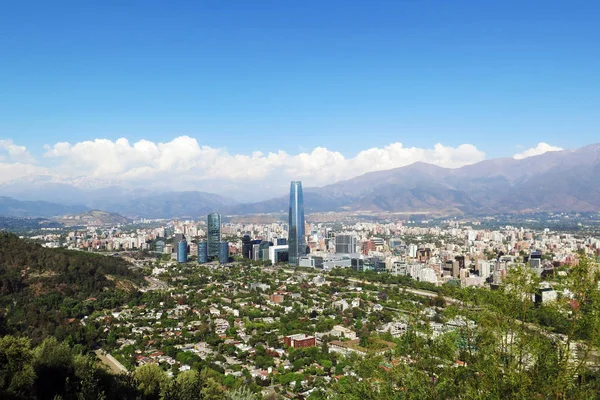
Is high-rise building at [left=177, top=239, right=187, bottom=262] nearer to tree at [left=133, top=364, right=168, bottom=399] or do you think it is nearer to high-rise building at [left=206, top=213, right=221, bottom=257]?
high-rise building at [left=206, top=213, right=221, bottom=257]

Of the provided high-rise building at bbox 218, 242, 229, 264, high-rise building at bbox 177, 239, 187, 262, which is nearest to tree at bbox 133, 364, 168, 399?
high-rise building at bbox 218, 242, 229, 264

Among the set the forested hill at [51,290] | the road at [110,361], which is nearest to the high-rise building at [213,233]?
the forested hill at [51,290]

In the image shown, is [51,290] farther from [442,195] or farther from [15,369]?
[442,195]

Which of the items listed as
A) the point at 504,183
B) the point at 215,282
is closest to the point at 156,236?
the point at 215,282

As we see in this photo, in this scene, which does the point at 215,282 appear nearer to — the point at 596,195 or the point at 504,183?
the point at 596,195

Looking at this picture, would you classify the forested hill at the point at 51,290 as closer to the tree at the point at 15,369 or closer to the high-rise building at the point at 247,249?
the tree at the point at 15,369

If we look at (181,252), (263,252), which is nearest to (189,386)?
(181,252)
